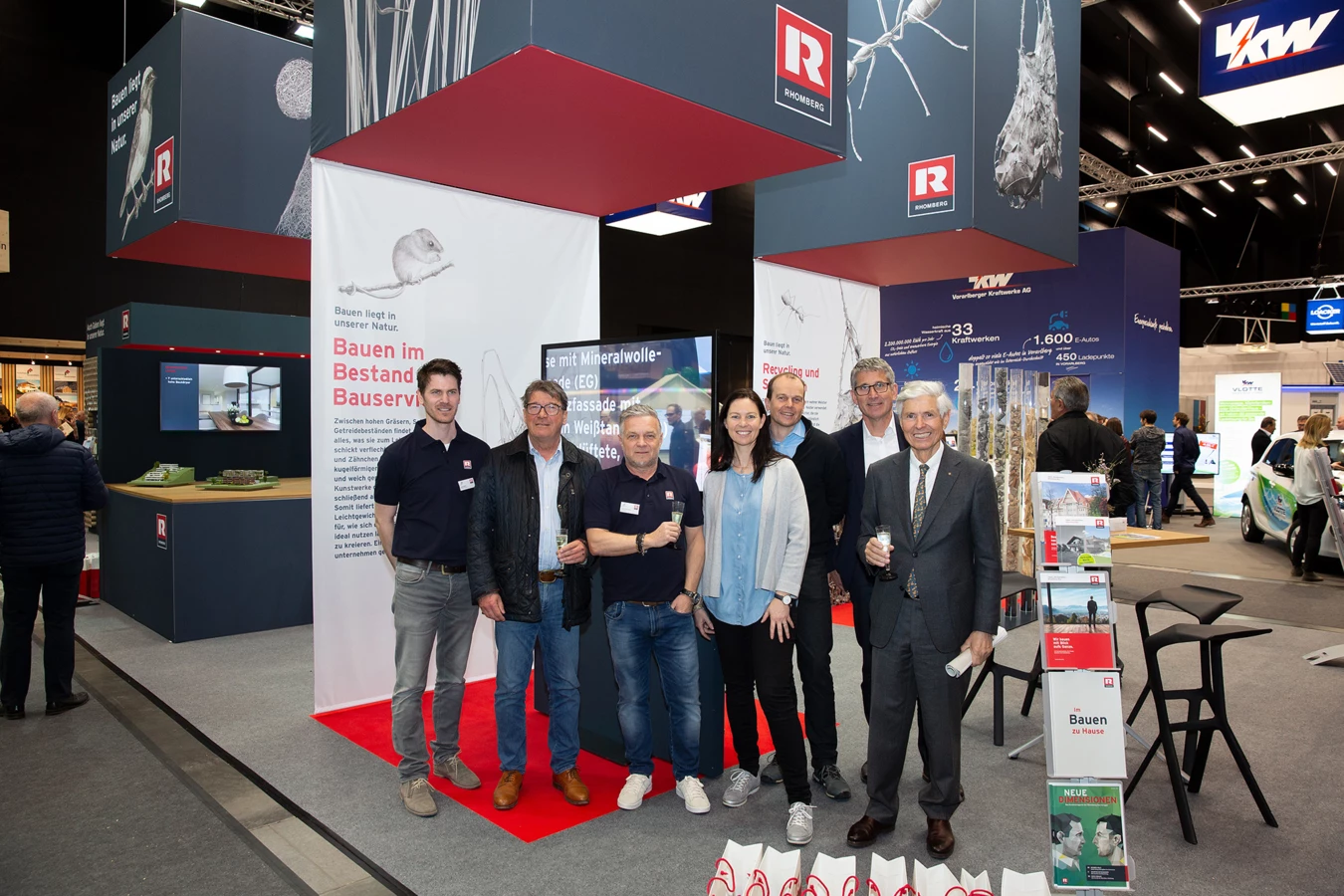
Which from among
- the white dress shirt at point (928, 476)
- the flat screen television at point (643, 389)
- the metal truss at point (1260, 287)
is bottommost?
the white dress shirt at point (928, 476)

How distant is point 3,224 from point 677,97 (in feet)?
11.8

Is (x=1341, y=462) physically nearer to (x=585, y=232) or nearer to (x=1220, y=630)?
(x=1220, y=630)

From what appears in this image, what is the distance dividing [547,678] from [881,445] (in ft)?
4.99

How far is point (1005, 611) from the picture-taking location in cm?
596

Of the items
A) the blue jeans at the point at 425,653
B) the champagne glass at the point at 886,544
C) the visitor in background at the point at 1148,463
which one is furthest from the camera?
the visitor in background at the point at 1148,463

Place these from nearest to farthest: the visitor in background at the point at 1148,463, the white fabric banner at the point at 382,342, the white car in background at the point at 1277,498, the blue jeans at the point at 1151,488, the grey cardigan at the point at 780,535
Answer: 1. the grey cardigan at the point at 780,535
2. the white fabric banner at the point at 382,342
3. the white car in background at the point at 1277,498
4. the visitor in background at the point at 1148,463
5. the blue jeans at the point at 1151,488

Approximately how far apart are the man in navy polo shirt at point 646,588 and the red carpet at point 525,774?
21cm

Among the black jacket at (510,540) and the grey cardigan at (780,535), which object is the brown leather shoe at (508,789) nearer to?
the black jacket at (510,540)

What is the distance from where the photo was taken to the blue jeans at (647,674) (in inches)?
114

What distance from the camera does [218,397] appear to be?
7.77 metres

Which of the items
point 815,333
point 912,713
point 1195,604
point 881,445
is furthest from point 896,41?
point 912,713

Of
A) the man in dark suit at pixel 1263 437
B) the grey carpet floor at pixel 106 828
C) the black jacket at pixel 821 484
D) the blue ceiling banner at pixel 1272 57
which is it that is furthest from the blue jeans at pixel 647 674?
the man in dark suit at pixel 1263 437

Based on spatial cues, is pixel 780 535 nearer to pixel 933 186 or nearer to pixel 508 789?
pixel 508 789

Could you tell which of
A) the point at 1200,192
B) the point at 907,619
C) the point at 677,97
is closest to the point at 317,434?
the point at 677,97
